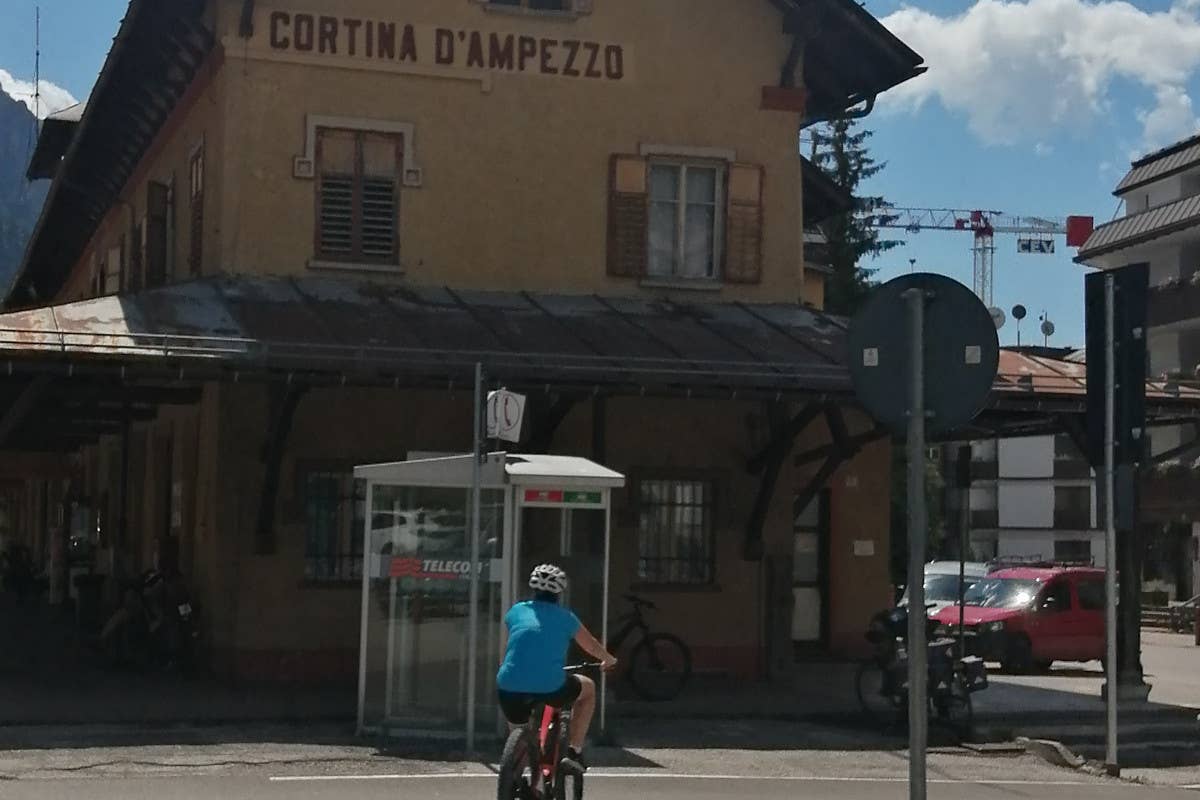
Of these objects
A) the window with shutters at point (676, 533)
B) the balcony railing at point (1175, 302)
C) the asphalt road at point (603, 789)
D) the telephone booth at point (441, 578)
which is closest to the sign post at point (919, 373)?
the asphalt road at point (603, 789)

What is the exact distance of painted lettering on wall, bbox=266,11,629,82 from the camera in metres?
20.5

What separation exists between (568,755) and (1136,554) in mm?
11082

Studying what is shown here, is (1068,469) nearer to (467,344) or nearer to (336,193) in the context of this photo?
(336,193)

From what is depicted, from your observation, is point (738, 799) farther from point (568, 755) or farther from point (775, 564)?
point (775, 564)

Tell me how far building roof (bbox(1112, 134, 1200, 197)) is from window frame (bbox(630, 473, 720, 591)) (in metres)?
40.6

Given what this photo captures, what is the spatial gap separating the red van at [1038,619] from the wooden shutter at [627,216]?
9.15 metres

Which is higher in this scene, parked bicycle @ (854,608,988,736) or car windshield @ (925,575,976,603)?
car windshield @ (925,575,976,603)

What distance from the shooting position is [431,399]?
67.4 feet

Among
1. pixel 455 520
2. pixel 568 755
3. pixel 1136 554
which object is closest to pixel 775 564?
pixel 1136 554

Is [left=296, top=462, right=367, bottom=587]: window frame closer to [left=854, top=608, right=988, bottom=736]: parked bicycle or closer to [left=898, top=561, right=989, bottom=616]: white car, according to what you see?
[left=854, top=608, right=988, bottom=736]: parked bicycle

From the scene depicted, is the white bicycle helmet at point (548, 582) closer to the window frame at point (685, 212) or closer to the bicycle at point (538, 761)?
the bicycle at point (538, 761)

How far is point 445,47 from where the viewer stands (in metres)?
21.0

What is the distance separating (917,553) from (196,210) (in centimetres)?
1576

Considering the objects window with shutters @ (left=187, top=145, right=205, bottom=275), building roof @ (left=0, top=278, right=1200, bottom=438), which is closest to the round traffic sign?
building roof @ (left=0, top=278, right=1200, bottom=438)
